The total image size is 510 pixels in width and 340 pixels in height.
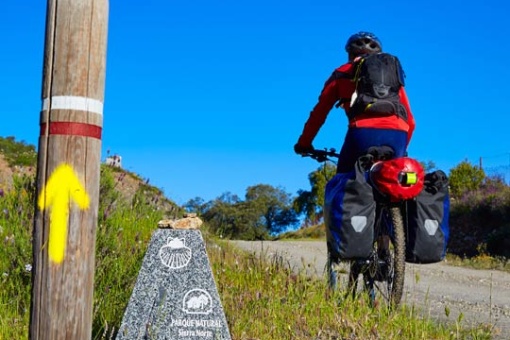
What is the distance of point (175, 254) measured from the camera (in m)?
4.11

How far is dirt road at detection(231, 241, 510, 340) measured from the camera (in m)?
6.30

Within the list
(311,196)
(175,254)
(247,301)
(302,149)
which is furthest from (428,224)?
(311,196)

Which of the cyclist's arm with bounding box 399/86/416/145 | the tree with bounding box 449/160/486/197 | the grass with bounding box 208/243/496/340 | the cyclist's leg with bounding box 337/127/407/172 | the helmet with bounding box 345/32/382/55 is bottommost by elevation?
the grass with bounding box 208/243/496/340

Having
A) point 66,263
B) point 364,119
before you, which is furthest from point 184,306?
point 364,119

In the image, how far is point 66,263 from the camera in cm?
335

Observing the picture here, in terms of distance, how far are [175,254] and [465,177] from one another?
24848mm

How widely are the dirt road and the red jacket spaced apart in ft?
3.77

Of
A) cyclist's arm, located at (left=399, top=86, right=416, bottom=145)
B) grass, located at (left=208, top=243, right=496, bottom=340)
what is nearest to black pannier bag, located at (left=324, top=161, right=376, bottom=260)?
grass, located at (left=208, top=243, right=496, bottom=340)

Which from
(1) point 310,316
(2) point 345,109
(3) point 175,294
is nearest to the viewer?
(3) point 175,294

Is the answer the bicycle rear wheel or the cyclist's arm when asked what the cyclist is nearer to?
the cyclist's arm

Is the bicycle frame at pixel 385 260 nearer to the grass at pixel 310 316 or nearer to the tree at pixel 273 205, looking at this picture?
the grass at pixel 310 316

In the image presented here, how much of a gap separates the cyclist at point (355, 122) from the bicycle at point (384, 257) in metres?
0.12

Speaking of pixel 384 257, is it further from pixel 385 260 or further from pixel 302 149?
pixel 302 149

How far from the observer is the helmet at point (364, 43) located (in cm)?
591
